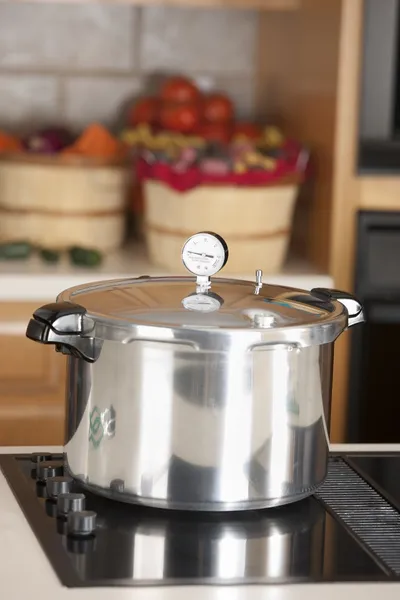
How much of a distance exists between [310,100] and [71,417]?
151 centimetres

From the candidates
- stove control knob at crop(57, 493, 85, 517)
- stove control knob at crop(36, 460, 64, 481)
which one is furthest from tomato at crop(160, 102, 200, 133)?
stove control knob at crop(57, 493, 85, 517)

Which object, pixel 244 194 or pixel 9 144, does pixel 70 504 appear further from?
pixel 9 144

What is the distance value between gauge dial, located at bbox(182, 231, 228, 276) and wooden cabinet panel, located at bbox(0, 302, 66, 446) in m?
1.15

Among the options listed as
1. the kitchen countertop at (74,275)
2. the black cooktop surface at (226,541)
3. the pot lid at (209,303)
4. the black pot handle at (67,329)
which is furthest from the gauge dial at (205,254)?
the kitchen countertop at (74,275)

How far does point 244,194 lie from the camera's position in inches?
88.8

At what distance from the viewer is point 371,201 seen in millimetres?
2295

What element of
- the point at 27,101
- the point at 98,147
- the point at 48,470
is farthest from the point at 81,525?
the point at 27,101

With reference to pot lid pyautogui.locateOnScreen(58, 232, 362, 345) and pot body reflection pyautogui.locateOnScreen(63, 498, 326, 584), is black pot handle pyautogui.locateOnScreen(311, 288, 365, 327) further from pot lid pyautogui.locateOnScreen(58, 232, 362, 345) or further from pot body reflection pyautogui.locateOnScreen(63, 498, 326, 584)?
pot body reflection pyautogui.locateOnScreen(63, 498, 326, 584)

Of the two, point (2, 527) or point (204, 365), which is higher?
point (204, 365)

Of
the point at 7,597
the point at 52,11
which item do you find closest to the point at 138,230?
the point at 52,11

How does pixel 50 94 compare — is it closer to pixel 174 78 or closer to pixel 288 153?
pixel 174 78

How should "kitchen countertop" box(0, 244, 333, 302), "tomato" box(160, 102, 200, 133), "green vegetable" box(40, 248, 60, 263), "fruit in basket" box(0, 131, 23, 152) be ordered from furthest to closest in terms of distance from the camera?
1. "tomato" box(160, 102, 200, 133)
2. "fruit in basket" box(0, 131, 23, 152)
3. "green vegetable" box(40, 248, 60, 263)
4. "kitchen countertop" box(0, 244, 333, 302)

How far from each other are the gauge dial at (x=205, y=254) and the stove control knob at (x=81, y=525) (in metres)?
0.25

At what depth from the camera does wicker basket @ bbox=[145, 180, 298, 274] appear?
225 cm
